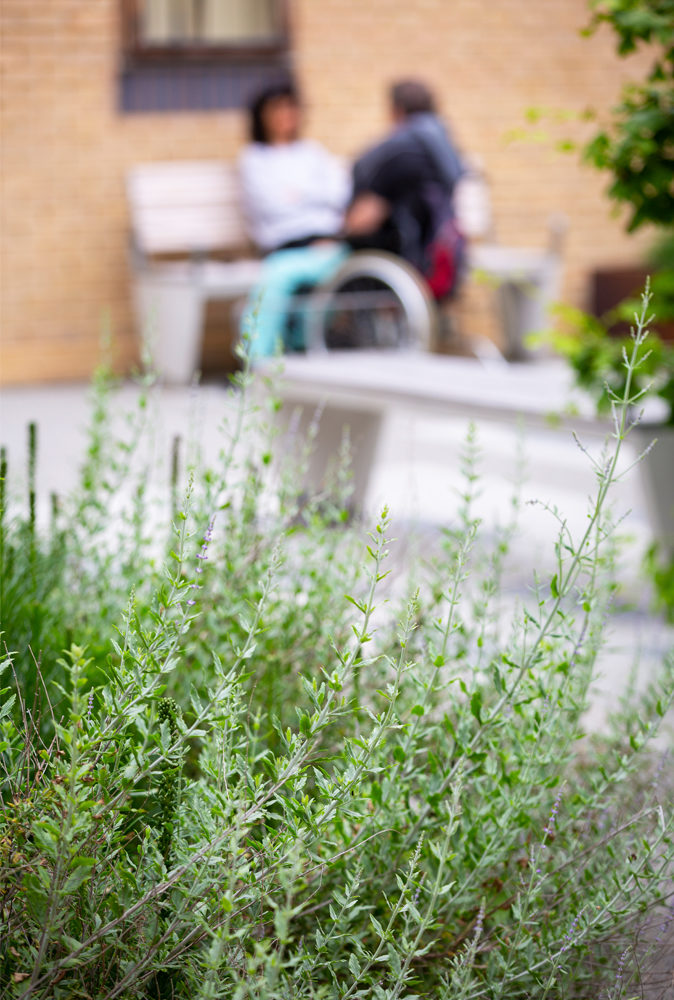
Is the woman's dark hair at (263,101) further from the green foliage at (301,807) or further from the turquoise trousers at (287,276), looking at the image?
the green foliage at (301,807)

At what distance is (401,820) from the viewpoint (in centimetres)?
145

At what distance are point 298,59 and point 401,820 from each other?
8.21 metres

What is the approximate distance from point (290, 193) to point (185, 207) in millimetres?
659

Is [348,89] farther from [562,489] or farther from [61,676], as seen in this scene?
[61,676]

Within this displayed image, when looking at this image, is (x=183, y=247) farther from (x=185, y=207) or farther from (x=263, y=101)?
(x=263, y=101)

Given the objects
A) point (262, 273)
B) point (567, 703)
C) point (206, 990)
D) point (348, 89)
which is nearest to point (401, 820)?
point (567, 703)

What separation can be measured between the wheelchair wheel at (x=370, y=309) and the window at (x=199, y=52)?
1677 millimetres

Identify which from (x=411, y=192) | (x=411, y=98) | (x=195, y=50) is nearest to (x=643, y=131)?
(x=411, y=192)

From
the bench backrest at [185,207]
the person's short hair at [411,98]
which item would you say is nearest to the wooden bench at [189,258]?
the bench backrest at [185,207]

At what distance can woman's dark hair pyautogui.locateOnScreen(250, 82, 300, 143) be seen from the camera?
8.31 m

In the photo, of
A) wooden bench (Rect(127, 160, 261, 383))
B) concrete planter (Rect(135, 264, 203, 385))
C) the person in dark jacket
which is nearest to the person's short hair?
the person in dark jacket

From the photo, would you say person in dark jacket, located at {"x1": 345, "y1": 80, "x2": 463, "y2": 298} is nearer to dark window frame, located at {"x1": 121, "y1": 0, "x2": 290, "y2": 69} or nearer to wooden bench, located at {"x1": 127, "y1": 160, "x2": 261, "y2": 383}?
wooden bench, located at {"x1": 127, "y1": 160, "x2": 261, "y2": 383}

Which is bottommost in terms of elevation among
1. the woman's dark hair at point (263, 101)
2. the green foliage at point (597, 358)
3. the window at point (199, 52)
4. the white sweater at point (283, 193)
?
the green foliage at point (597, 358)

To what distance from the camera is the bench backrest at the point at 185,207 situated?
847 centimetres
